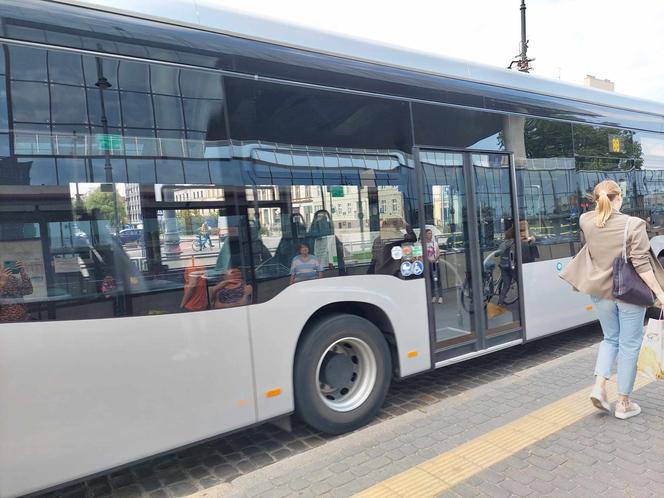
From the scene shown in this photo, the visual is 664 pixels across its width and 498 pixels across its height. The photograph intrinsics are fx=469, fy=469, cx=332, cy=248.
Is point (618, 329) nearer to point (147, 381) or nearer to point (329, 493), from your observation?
point (329, 493)

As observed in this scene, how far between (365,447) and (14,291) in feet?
8.35

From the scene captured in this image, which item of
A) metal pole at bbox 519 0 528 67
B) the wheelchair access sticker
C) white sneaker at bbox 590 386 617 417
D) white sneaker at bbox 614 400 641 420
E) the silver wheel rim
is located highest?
metal pole at bbox 519 0 528 67

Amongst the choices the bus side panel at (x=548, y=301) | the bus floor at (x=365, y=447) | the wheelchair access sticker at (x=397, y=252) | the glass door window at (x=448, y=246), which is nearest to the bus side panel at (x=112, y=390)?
the bus floor at (x=365, y=447)

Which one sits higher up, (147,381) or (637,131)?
(637,131)

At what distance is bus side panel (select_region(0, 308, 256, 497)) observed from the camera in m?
2.52

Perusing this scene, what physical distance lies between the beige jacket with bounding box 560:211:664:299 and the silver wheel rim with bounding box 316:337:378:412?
179cm

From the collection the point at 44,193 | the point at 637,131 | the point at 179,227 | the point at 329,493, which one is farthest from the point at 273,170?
the point at 637,131

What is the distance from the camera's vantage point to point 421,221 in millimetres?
4227

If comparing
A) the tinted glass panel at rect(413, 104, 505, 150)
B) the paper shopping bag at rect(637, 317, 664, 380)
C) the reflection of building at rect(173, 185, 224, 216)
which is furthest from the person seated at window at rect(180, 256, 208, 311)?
the paper shopping bag at rect(637, 317, 664, 380)

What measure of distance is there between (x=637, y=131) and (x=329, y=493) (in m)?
6.25

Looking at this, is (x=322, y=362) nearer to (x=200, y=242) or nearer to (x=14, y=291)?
(x=200, y=242)

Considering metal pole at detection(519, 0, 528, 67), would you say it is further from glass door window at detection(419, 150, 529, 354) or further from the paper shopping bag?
the paper shopping bag

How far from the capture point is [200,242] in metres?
3.08

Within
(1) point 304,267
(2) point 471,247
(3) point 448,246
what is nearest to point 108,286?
(1) point 304,267
